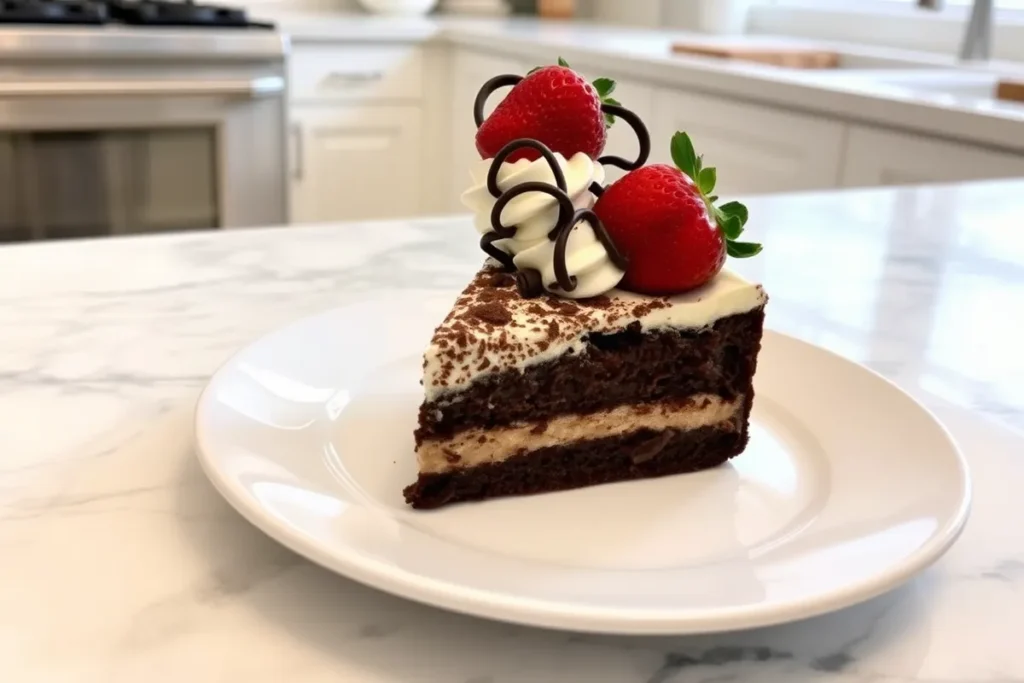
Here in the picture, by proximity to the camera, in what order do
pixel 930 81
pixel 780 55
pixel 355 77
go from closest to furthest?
pixel 930 81
pixel 780 55
pixel 355 77

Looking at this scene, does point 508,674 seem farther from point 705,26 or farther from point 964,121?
point 705,26

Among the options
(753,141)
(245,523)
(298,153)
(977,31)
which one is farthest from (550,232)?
(298,153)

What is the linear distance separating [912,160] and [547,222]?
1.06m

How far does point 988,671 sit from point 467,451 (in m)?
0.30

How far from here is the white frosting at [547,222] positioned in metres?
0.65

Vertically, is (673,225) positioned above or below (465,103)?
above

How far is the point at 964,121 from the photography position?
145cm

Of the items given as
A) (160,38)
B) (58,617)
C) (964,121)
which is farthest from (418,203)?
(58,617)

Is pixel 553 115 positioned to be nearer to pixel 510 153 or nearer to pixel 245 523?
pixel 510 153

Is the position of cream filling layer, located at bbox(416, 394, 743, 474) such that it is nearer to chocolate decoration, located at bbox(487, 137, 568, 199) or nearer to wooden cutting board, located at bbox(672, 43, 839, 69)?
chocolate decoration, located at bbox(487, 137, 568, 199)

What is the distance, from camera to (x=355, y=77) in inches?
107

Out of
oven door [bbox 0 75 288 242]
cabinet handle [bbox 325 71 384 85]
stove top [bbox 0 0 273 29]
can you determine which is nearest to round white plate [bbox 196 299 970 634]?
oven door [bbox 0 75 288 242]

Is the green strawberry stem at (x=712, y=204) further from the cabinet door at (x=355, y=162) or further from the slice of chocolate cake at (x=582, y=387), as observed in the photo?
the cabinet door at (x=355, y=162)

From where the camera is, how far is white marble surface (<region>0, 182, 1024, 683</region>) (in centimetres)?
45
